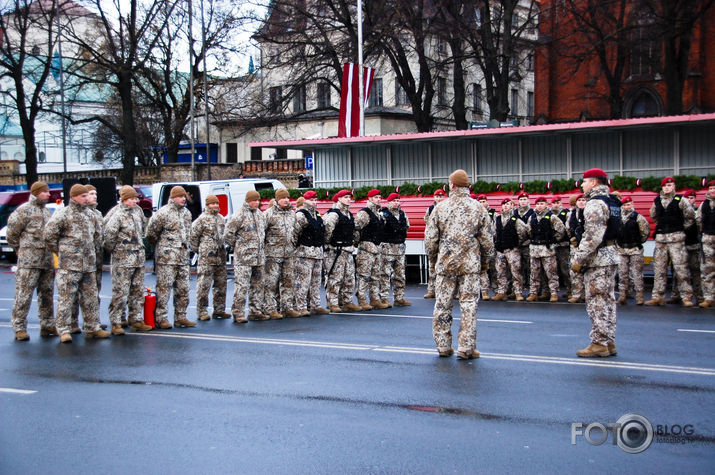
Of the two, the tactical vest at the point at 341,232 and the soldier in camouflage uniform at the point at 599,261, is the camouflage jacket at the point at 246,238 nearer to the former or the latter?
the tactical vest at the point at 341,232

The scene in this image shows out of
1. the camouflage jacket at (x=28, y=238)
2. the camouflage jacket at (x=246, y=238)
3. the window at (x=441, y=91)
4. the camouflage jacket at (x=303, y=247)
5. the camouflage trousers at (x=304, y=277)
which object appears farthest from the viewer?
the window at (x=441, y=91)

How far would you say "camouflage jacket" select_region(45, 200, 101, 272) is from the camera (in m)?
11.9

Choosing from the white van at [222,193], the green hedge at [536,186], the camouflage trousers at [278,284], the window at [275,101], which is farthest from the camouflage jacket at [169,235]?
the window at [275,101]

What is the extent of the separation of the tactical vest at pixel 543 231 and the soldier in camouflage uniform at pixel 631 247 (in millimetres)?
1364

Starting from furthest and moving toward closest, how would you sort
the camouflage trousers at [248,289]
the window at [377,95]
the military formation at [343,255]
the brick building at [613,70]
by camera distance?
the window at [377,95], the brick building at [613,70], the camouflage trousers at [248,289], the military formation at [343,255]

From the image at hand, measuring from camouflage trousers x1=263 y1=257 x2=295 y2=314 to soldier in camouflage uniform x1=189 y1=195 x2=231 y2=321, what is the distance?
2.39 ft

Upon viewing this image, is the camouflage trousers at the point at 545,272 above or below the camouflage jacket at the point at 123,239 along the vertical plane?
below

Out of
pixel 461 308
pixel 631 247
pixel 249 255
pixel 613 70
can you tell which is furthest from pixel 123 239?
pixel 613 70

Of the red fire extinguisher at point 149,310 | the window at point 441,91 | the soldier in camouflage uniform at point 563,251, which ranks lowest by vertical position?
the red fire extinguisher at point 149,310

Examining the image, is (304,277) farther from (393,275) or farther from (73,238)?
(73,238)

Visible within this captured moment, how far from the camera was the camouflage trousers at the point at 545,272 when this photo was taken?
16.9 meters

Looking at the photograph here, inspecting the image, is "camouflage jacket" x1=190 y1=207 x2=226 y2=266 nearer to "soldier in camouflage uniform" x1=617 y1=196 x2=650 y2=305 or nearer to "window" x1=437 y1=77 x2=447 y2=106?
"soldier in camouflage uniform" x1=617 y1=196 x2=650 y2=305

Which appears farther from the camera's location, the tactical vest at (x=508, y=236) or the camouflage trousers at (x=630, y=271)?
the tactical vest at (x=508, y=236)

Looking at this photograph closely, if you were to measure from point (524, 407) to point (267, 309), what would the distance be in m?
7.29
